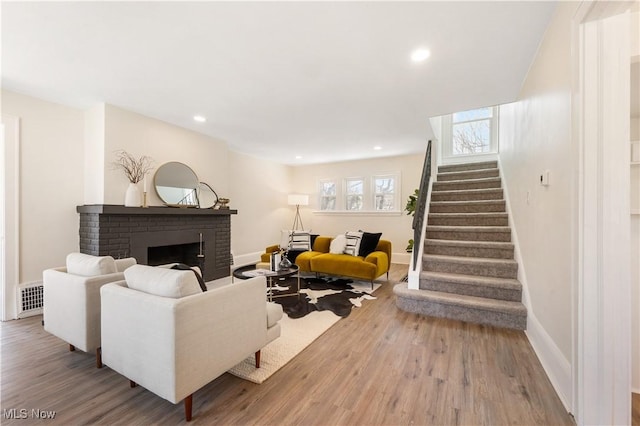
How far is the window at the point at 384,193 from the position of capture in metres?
6.43

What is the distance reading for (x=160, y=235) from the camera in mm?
3830

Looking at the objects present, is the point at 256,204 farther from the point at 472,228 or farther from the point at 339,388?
the point at 339,388

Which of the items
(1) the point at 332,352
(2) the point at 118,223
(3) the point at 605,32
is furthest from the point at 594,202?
(2) the point at 118,223

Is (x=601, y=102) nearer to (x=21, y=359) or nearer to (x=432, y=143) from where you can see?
(x=432, y=143)

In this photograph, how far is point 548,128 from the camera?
79.1 inches

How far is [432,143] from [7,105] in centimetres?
558

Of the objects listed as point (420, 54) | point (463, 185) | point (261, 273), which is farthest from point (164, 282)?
point (463, 185)

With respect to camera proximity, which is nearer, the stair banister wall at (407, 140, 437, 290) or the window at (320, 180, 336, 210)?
the stair banister wall at (407, 140, 437, 290)

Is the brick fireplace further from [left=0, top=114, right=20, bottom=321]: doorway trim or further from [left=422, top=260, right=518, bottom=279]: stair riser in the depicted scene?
[left=422, top=260, right=518, bottom=279]: stair riser

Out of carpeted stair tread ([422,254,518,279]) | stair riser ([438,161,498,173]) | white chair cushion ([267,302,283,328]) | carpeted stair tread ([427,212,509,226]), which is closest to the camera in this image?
white chair cushion ([267,302,283,328])

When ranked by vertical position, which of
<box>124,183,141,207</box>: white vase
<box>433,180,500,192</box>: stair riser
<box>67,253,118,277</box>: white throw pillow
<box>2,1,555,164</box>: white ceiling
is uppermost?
<box>2,1,555,164</box>: white ceiling

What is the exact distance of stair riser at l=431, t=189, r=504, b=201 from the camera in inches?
165

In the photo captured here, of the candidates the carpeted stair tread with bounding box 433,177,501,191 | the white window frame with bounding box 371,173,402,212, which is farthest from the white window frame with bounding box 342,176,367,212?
the carpeted stair tread with bounding box 433,177,501,191

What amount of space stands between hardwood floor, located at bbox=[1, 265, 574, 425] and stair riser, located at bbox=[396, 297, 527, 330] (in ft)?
0.53
